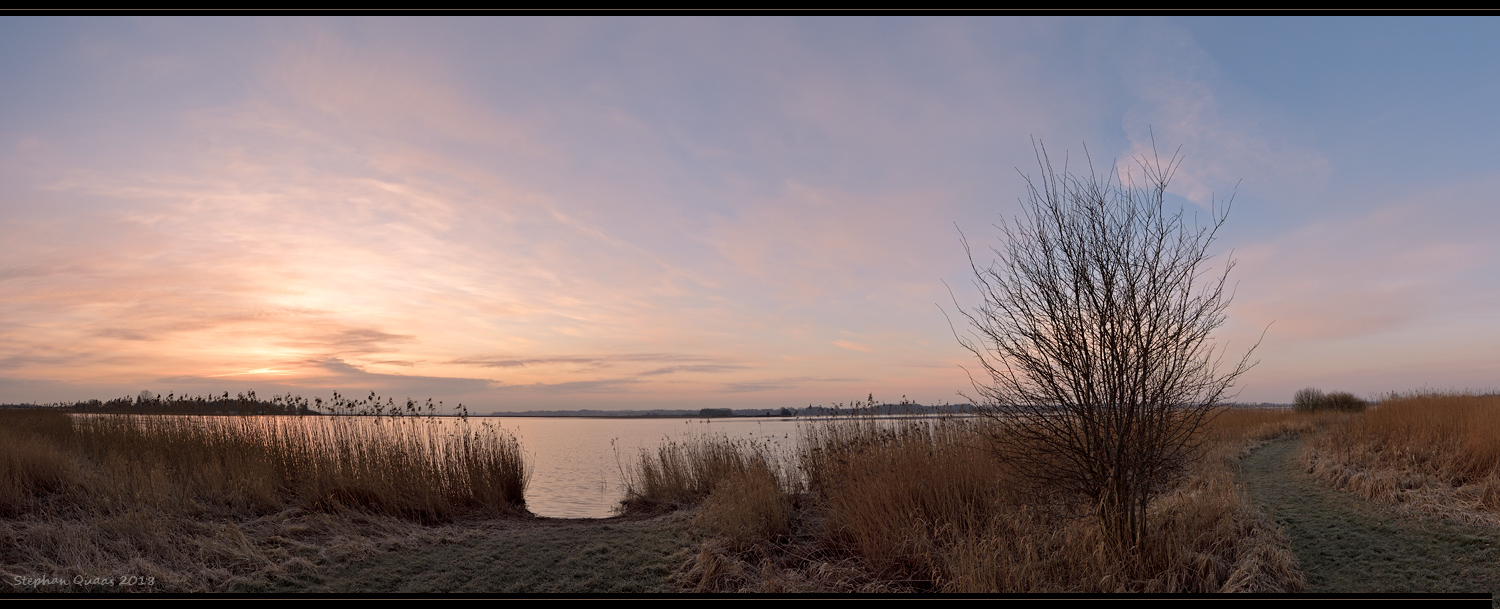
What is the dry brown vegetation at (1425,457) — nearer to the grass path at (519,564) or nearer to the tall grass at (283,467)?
the grass path at (519,564)

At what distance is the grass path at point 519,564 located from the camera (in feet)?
18.7

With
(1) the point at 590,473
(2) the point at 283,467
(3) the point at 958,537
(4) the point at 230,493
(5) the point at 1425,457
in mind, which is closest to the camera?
(3) the point at 958,537

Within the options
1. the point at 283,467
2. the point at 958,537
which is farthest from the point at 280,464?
the point at 958,537

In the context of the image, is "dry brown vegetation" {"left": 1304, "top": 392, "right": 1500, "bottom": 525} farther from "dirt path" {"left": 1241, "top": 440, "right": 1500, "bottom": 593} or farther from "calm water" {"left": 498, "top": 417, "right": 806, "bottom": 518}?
"calm water" {"left": 498, "top": 417, "right": 806, "bottom": 518}

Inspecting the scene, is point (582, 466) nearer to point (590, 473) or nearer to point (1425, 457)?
point (590, 473)

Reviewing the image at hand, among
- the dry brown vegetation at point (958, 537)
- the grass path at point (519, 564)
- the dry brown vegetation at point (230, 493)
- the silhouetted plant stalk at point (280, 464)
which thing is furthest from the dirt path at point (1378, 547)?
the silhouetted plant stalk at point (280, 464)

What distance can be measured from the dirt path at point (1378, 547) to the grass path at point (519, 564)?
5596 mm

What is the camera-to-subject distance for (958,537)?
5766mm

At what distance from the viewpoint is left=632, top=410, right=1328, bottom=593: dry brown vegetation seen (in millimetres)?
5332

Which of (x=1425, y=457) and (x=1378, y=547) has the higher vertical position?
(x=1425, y=457)

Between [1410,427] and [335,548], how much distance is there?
50.9ft

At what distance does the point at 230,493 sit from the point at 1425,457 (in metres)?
16.3

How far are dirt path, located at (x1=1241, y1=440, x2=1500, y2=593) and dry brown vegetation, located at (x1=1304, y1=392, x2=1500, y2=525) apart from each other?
0.43 m
